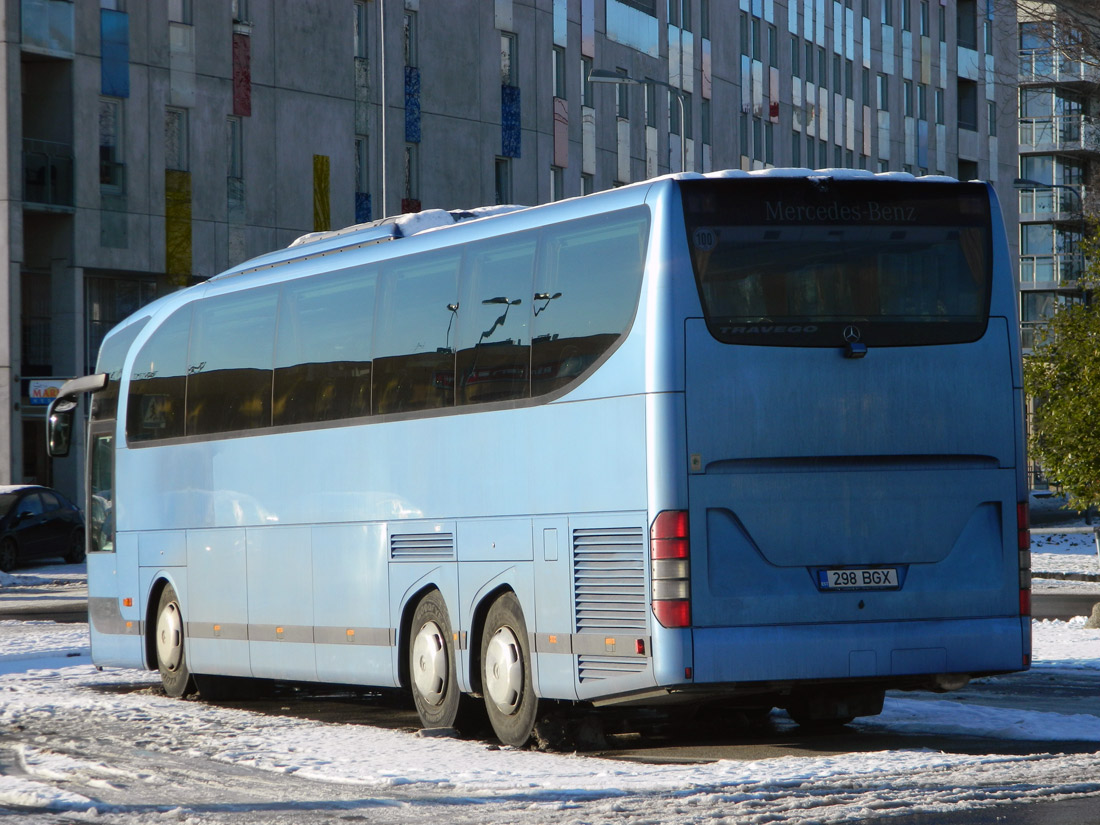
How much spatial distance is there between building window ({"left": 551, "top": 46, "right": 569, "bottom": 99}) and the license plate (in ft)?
143

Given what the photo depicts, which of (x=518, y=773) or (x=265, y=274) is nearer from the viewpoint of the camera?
(x=518, y=773)

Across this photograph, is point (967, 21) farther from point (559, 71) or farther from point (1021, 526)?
point (1021, 526)

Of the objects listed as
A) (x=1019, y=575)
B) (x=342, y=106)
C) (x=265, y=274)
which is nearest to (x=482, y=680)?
(x=1019, y=575)

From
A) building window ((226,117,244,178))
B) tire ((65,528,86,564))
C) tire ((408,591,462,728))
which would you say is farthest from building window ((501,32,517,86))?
tire ((408,591,462,728))

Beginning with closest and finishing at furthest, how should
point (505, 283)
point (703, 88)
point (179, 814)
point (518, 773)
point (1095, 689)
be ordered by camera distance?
point (179, 814)
point (518, 773)
point (505, 283)
point (1095, 689)
point (703, 88)

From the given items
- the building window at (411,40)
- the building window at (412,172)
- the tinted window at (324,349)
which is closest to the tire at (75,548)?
the building window at (412,172)

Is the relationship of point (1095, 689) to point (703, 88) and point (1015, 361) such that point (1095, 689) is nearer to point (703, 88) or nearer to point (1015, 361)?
point (1015, 361)

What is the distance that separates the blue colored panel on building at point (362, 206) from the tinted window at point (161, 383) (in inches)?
1158

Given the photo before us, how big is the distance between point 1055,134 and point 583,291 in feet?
303

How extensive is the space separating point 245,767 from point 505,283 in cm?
337

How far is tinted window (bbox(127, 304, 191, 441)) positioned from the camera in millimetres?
16578

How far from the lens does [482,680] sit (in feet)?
40.8

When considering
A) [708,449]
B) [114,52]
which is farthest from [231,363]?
[114,52]

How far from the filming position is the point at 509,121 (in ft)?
169
